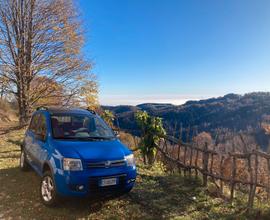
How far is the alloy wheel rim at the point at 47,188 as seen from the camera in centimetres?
499

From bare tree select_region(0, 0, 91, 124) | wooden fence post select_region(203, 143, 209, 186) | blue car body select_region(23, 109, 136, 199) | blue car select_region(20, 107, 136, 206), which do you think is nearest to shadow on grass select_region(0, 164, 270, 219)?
wooden fence post select_region(203, 143, 209, 186)

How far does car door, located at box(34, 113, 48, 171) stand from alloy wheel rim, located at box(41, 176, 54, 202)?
0.40 meters

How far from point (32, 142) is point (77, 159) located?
90.8 inches

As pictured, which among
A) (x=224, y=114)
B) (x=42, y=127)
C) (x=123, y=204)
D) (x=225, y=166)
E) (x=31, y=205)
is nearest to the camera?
(x=31, y=205)

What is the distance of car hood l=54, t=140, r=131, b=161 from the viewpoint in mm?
4711

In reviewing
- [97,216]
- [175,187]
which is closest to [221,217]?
[175,187]

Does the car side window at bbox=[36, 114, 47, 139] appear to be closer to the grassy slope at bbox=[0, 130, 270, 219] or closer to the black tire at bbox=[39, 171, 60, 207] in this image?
the black tire at bbox=[39, 171, 60, 207]

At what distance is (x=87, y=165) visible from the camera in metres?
4.62

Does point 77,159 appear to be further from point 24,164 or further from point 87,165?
point 24,164

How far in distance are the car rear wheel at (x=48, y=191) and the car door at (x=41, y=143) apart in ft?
1.21

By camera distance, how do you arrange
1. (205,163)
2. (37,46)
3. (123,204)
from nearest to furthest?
(123,204) < (205,163) < (37,46)

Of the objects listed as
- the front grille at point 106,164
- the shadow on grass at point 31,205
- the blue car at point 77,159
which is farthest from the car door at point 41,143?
the front grille at point 106,164

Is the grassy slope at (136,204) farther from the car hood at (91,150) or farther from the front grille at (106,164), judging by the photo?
the car hood at (91,150)

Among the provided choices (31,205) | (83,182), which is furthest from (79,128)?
(31,205)
